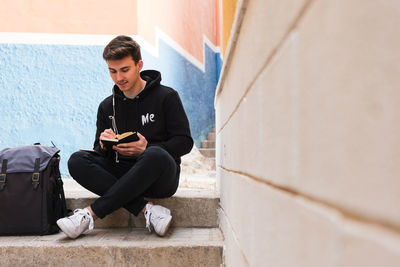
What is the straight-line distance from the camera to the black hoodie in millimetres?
1631

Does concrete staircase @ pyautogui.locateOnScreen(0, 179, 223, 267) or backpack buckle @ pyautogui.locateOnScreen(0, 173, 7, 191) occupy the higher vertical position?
backpack buckle @ pyautogui.locateOnScreen(0, 173, 7, 191)

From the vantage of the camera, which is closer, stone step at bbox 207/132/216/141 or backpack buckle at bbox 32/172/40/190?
backpack buckle at bbox 32/172/40/190

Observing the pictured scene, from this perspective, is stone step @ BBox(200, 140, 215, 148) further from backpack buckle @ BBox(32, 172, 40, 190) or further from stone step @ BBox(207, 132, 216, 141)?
backpack buckle @ BBox(32, 172, 40, 190)

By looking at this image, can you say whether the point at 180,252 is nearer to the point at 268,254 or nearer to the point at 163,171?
the point at 163,171

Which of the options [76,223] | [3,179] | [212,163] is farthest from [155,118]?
[212,163]

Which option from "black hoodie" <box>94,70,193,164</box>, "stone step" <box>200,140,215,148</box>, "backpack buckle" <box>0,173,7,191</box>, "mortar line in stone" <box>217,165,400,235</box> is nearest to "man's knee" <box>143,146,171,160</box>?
"black hoodie" <box>94,70,193,164</box>

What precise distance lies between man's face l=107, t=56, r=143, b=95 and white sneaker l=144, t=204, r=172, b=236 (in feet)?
1.89

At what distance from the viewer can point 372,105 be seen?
22 cm

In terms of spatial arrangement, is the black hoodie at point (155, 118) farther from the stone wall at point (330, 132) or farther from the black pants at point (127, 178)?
the stone wall at point (330, 132)

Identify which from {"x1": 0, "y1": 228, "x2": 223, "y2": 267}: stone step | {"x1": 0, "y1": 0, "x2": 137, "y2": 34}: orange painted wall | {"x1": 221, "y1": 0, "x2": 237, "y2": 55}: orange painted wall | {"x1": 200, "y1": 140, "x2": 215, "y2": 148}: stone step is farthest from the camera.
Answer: {"x1": 200, "y1": 140, "x2": 215, "y2": 148}: stone step

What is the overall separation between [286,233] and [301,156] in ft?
0.38

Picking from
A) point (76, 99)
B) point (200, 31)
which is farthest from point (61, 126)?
point (200, 31)

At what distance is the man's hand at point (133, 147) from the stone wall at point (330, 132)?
1007 mm

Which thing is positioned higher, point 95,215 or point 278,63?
point 278,63
